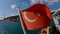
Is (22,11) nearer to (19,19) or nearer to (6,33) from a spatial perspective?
(19,19)

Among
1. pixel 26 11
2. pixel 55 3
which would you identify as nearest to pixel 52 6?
pixel 55 3

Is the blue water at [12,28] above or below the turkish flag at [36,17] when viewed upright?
below

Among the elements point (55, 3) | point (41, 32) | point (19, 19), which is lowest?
point (41, 32)

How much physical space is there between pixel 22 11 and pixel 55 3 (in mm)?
440

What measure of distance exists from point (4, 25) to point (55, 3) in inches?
28.1

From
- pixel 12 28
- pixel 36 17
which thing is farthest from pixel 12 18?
pixel 36 17

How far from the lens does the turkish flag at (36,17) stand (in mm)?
2775

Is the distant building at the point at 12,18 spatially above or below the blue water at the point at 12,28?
above

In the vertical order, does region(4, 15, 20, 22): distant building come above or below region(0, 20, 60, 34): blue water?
above

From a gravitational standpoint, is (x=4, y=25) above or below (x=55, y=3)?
below

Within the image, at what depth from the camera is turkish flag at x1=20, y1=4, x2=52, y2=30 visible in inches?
109

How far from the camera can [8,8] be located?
291cm

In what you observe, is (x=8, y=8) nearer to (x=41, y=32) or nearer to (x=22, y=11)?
(x=22, y=11)

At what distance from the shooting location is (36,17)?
9.18ft
